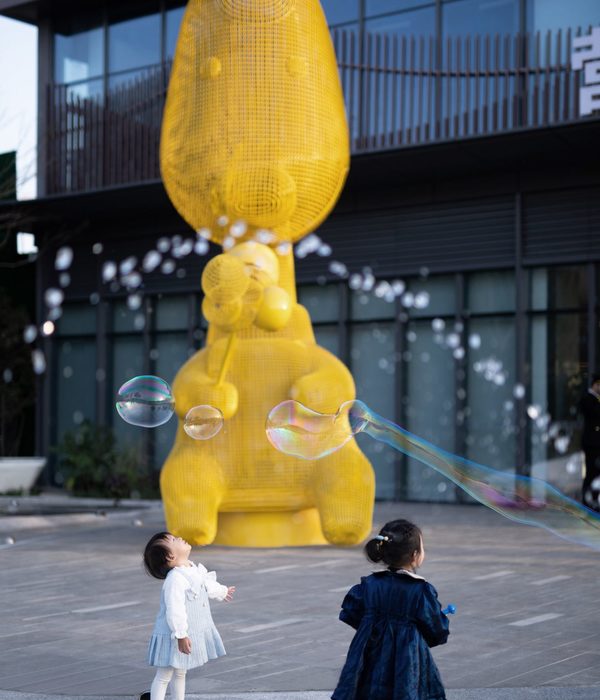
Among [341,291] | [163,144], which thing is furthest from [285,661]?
[341,291]

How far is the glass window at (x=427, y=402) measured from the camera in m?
14.5

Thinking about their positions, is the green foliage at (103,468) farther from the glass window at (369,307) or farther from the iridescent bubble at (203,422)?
the iridescent bubble at (203,422)

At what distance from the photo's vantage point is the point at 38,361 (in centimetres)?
1803

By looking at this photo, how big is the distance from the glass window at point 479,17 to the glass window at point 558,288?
3.05 m

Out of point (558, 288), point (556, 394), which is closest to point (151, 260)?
point (558, 288)

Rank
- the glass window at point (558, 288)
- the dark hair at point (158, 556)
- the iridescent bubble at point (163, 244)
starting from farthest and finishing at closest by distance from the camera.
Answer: the iridescent bubble at point (163, 244), the glass window at point (558, 288), the dark hair at point (158, 556)

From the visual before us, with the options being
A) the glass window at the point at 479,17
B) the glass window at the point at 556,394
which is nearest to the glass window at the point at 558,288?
the glass window at the point at 556,394

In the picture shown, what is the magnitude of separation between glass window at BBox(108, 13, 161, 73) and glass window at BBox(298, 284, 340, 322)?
4.45 meters

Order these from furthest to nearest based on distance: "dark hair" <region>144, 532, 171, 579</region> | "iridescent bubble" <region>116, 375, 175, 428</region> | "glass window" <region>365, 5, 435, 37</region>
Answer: "glass window" <region>365, 5, 435, 37</region> < "iridescent bubble" <region>116, 375, 175, 428</region> < "dark hair" <region>144, 532, 171, 579</region>

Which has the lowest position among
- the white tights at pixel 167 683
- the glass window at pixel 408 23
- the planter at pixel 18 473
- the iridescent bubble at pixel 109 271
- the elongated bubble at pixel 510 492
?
the planter at pixel 18 473

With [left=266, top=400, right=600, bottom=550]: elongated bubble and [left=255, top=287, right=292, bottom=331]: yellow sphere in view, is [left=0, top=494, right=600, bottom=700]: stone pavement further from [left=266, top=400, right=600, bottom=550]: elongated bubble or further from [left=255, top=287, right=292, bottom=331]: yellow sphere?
[left=255, top=287, right=292, bottom=331]: yellow sphere

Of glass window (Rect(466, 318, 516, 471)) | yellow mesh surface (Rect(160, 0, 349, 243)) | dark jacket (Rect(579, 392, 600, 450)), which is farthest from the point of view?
glass window (Rect(466, 318, 516, 471))

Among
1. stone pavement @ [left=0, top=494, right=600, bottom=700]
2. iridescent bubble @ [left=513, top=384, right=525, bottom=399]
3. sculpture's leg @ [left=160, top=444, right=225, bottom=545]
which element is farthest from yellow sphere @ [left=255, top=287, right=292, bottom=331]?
iridescent bubble @ [left=513, top=384, right=525, bottom=399]

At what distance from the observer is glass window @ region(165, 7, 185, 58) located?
54.9 feet
